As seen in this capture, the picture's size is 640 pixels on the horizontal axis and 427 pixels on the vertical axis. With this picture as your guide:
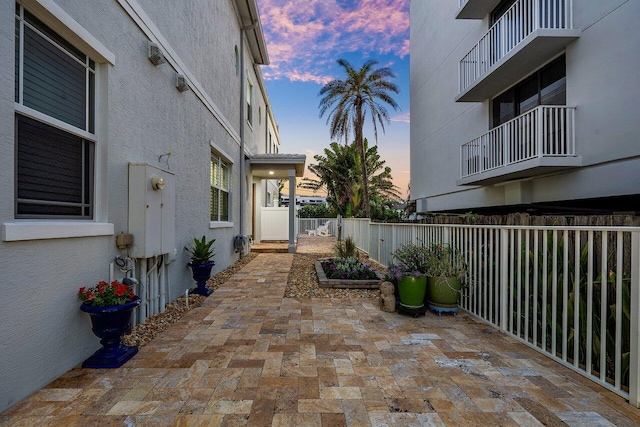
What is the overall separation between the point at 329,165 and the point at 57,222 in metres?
20.2

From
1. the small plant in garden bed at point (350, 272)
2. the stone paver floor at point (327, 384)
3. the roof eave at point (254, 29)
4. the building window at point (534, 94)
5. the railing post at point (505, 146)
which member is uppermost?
the roof eave at point (254, 29)

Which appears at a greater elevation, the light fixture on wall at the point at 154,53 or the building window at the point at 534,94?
the building window at the point at 534,94

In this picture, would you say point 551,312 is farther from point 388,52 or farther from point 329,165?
point 329,165

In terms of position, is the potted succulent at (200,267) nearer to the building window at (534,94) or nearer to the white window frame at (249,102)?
the white window frame at (249,102)

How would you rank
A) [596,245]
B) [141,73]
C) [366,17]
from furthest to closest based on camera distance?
[366,17]
[141,73]
[596,245]

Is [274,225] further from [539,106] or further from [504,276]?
[504,276]

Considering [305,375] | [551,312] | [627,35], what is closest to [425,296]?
[551,312]

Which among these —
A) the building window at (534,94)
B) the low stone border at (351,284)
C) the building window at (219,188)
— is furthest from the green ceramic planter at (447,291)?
the building window at (534,94)

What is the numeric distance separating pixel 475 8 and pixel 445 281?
29.0 ft

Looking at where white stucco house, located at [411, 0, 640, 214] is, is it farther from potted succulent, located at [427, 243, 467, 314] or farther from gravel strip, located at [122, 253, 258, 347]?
gravel strip, located at [122, 253, 258, 347]

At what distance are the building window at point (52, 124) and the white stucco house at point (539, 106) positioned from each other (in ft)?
21.9

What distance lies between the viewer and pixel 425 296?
4.31 meters

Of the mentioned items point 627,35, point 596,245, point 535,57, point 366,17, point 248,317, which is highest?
point 366,17

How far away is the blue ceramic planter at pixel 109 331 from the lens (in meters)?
2.53
